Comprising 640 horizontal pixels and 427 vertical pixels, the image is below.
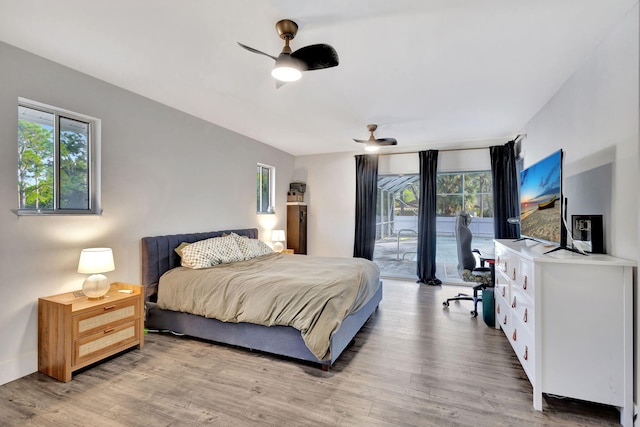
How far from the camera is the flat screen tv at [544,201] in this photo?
226cm

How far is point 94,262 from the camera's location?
250 cm

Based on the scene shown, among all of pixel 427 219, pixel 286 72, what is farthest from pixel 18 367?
pixel 427 219

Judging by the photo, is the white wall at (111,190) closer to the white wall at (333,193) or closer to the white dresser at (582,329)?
the white wall at (333,193)

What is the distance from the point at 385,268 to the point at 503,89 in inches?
155

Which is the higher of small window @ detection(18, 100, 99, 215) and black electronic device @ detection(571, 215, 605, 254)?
small window @ detection(18, 100, 99, 215)

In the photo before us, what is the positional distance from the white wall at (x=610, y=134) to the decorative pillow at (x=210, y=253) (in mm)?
3485

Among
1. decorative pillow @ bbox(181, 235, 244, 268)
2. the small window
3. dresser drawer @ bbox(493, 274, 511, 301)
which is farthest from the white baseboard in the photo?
dresser drawer @ bbox(493, 274, 511, 301)

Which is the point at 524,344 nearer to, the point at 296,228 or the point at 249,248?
the point at 249,248

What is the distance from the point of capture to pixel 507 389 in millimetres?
2154

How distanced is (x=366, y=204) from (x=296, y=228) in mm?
1547

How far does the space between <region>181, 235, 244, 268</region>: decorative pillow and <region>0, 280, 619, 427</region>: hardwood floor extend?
2.73ft

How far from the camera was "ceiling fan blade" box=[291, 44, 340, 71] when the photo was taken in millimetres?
1856

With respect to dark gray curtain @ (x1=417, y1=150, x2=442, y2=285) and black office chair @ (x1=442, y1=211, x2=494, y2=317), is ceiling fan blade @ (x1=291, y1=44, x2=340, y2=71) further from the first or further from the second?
dark gray curtain @ (x1=417, y1=150, x2=442, y2=285)

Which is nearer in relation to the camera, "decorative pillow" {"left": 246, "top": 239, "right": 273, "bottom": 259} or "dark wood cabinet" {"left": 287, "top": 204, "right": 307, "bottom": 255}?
"decorative pillow" {"left": 246, "top": 239, "right": 273, "bottom": 259}
